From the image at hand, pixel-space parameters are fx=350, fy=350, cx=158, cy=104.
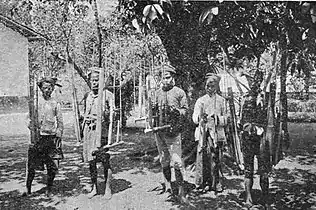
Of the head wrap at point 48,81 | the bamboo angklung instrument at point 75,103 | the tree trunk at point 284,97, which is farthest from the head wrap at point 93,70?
the tree trunk at point 284,97

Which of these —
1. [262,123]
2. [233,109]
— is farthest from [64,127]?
[262,123]

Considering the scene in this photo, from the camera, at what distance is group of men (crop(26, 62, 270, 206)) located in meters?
2.73

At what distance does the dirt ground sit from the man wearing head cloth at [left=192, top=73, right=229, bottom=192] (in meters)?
0.10

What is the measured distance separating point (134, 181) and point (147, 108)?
636mm

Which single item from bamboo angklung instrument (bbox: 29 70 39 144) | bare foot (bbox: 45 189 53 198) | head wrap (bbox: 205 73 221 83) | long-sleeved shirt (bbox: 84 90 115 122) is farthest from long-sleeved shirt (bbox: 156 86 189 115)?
bare foot (bbox: 45 189 53 198)

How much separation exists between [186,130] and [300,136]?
3.20 ft

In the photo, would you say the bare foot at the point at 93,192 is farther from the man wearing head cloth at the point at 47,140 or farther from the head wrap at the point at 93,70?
the head wrap at the point at 93,70

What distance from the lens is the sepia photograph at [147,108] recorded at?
262cm

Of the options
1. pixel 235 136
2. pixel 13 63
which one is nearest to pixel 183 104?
pixel 235 136

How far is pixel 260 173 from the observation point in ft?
Answer: 9.15

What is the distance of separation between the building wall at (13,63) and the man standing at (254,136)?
168 centimetres

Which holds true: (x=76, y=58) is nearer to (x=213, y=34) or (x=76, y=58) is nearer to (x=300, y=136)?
(x=213, y=34)

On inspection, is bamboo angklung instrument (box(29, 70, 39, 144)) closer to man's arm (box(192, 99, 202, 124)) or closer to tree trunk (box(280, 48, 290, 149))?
man's arm (box(192, 99, 202, 124))

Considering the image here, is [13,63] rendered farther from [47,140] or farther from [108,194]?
[108,194]
